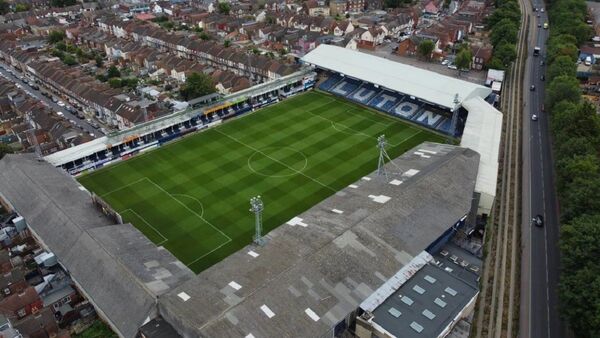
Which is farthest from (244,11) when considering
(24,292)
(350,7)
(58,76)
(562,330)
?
(562,330)

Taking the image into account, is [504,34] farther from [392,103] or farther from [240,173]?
[240,173]

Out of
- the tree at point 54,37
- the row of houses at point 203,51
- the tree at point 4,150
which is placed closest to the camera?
the tree at point 4,150

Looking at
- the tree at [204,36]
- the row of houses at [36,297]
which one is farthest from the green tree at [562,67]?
the row of houses at [36,297]

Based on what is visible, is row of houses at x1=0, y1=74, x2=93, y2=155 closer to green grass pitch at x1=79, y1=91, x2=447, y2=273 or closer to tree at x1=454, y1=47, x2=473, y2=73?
green grass pitch at x1=79, y1=91, x2=447, y2=273

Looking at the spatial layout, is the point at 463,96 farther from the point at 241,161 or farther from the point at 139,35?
the point at 139,35

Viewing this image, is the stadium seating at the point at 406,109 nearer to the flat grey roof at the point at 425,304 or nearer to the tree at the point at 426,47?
the tree at the point at 426,47
